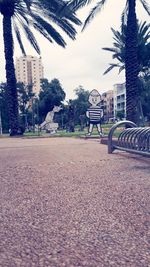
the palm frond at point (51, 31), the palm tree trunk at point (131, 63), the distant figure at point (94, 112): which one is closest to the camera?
the palm tree trunk at point (131, 63)

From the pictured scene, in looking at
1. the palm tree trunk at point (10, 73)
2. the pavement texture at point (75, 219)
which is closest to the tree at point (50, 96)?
the palm tree trunk at point (10, 73)

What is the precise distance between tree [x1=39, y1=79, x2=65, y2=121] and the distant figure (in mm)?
34210

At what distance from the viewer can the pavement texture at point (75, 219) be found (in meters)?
1.75

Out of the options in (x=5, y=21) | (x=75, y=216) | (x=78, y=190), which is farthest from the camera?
(x=5, y=21)

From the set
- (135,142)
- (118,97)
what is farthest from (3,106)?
(118,97)

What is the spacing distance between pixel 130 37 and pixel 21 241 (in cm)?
1182

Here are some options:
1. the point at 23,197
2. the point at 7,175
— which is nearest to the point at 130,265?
the point at 23,197

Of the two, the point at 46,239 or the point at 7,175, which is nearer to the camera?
the point at 46,239

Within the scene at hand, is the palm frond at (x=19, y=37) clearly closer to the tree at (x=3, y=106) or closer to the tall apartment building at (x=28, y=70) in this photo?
the tree at (x=3, y=106)

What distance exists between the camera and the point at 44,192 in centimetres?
330

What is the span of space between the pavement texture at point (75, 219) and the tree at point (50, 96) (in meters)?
45.2

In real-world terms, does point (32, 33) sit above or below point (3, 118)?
above

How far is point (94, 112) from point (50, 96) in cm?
3469

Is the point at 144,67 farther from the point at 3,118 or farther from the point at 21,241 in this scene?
the point at 3,118
